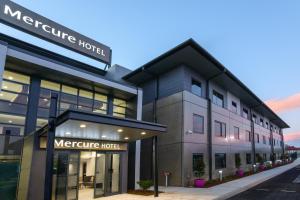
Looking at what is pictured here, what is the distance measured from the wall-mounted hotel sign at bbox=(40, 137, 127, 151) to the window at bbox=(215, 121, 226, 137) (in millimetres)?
11163

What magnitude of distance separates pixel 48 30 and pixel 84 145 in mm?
8415

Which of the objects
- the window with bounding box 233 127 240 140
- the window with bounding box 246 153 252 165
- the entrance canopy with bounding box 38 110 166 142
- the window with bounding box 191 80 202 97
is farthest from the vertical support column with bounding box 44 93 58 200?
the window with bounding box 246 153 252 165

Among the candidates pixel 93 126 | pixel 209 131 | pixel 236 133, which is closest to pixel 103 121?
pixel 93 126

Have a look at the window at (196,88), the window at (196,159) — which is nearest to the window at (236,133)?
the window at (196,88)

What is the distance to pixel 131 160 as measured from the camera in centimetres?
1834

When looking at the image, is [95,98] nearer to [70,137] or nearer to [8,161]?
[70,137]

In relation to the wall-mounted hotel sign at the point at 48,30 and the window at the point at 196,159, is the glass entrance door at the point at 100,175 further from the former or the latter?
the wall-mounted hotel sign at the point at 48,30

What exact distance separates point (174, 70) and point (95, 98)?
7741 millimetres

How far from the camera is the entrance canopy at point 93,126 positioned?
31.5ft

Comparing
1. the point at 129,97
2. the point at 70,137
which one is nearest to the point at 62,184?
the point at 70,137

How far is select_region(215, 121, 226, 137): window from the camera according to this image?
24.5 m

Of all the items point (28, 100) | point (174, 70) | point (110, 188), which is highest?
point (174, 70)

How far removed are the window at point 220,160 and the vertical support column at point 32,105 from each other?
654 inches

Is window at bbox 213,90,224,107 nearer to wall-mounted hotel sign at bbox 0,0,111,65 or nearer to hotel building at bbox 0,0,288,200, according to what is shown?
hotel building at bbox 0,0,288,200
